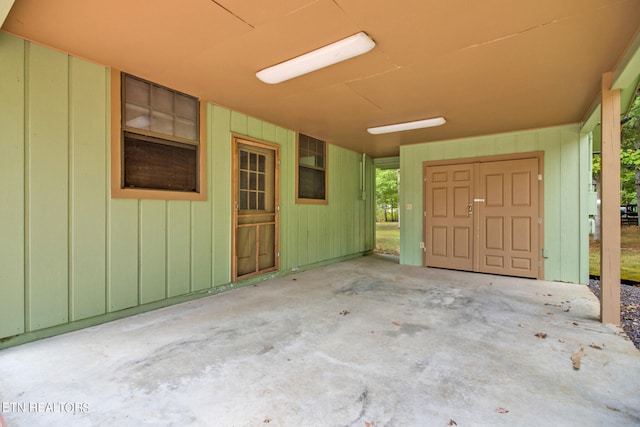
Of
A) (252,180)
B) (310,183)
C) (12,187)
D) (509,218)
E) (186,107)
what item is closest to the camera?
(12,187)

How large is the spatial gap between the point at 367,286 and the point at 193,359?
280 cm

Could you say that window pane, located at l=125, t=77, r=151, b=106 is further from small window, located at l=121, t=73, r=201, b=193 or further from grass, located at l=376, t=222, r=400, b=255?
grass, located at l=376, t=222, r=400, b=255

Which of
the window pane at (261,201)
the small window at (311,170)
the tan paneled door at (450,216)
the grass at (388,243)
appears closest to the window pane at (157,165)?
the window pane at (261,201)

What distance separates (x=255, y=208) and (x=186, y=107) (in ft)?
5.61

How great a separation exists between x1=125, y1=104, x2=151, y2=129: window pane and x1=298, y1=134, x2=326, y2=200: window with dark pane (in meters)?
2.74

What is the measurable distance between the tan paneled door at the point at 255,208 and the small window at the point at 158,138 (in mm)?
693

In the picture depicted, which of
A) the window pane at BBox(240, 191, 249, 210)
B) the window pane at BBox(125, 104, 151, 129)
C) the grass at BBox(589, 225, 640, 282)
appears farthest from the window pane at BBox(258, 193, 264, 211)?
the grass at BBox(589, 225, 640, 282)

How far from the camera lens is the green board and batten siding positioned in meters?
2.46

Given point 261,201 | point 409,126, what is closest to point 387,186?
point 409,126

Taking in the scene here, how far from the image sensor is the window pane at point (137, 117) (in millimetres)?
3170

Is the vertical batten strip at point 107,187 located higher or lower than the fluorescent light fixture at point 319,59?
lower

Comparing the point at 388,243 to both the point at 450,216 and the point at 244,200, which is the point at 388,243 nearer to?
the point at 450,216

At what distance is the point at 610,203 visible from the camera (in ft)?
9.65

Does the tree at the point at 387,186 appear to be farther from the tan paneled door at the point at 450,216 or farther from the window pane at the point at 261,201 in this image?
the window pane at the point at 261,201
